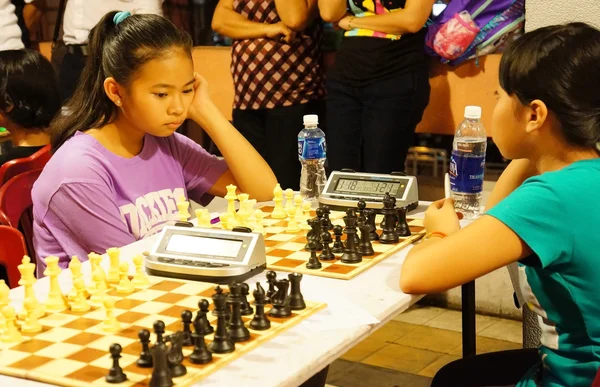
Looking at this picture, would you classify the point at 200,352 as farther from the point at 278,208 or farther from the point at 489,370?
the point at 278,208

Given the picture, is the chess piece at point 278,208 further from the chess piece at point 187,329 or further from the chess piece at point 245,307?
the chess piece at point 187,329

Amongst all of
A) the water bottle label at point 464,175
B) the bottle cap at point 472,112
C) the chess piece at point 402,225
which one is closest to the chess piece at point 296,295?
the chess piece at point 402,225

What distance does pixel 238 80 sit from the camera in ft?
13.3

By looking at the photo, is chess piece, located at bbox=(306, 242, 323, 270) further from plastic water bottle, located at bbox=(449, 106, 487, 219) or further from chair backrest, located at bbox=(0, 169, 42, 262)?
chair backrest, located at bbox=(0, 169, 42, 262)

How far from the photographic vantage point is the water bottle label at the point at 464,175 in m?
2.71

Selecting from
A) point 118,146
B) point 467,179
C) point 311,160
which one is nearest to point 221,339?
point 118,146

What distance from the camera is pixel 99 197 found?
238cm

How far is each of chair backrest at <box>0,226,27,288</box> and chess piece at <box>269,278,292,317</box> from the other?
988 mm

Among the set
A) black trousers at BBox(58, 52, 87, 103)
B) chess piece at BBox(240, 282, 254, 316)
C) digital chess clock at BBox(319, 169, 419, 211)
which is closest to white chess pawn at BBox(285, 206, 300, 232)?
digital chess clock at BBox(319, 169, 419, 211)

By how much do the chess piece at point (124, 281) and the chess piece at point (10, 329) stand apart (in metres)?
0.30

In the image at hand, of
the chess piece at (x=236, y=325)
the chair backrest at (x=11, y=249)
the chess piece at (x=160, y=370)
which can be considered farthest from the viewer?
the chair backrest at (x=11, y=249)

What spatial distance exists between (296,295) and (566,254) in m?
0.56

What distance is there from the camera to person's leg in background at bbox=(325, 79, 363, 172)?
3688mm

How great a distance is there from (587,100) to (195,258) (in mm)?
956
